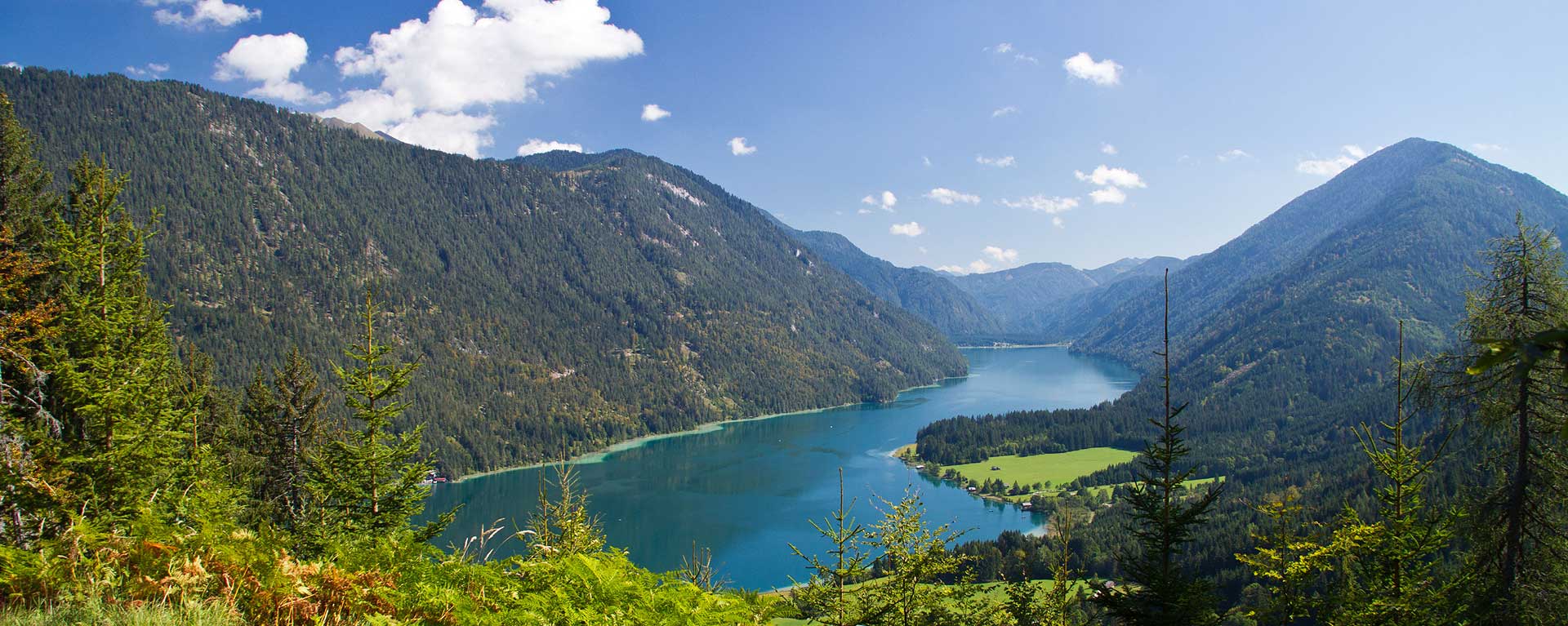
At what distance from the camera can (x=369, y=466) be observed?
1512cm

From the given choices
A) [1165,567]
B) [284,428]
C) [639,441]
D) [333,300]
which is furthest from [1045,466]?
[333,300]

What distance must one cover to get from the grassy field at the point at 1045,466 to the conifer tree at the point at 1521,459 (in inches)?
3707

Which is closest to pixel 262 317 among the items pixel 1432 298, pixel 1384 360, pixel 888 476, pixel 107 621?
pixel 888 476

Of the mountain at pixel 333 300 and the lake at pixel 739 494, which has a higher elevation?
the mountain at pixel 333 300

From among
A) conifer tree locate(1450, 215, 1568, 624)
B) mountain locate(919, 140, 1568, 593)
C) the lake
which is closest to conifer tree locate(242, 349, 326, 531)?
the lake

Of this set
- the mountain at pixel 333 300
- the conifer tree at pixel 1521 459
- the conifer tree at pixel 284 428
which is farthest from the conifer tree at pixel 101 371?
the mountain at pixel 333 300

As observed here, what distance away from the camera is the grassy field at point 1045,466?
338 ft

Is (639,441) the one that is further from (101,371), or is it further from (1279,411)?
(101,371)

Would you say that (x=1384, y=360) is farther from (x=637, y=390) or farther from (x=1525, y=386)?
(x=1525, y=386)

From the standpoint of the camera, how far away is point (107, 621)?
4.53 meters

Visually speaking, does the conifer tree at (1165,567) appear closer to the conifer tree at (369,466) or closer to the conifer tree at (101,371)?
the conifer tree at (369,466)

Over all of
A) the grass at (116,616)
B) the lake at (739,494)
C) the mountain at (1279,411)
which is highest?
the grass at (116,616)

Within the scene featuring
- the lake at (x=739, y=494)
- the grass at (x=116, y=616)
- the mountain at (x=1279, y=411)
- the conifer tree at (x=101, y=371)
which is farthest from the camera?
the mountain at (x=1279, y=411)

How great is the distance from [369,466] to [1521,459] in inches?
768
